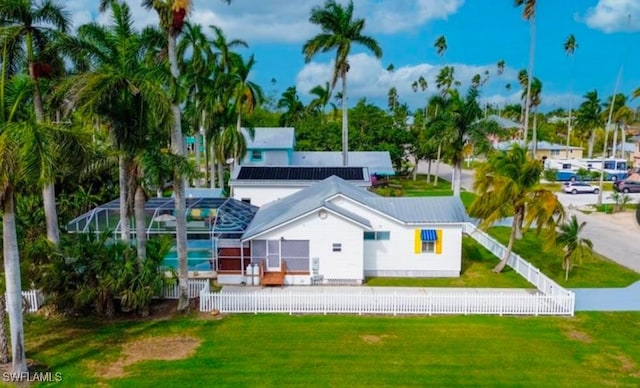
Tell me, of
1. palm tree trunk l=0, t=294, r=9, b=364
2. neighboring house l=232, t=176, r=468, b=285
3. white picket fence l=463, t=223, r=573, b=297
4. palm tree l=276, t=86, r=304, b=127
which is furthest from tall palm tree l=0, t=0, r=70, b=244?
palm tree l=276, t=86, r=304, b=127

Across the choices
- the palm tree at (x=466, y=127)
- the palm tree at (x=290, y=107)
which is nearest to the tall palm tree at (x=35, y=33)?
the palm tree at (x=466, y=127)

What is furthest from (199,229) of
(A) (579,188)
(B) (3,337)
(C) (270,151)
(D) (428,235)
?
(A) (579,188)

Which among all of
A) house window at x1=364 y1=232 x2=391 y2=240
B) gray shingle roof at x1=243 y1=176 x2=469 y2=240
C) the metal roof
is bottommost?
house window at x1=364 y1=232 x2=391 y2=240

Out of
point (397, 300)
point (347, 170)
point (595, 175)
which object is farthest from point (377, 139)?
point (397, 300)

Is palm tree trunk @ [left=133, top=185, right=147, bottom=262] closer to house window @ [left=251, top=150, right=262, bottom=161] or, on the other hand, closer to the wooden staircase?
the wooden staircase

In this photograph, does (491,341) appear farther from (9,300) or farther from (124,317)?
(9,300)

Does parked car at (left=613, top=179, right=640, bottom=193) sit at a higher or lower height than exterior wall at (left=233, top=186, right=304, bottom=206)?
lower
